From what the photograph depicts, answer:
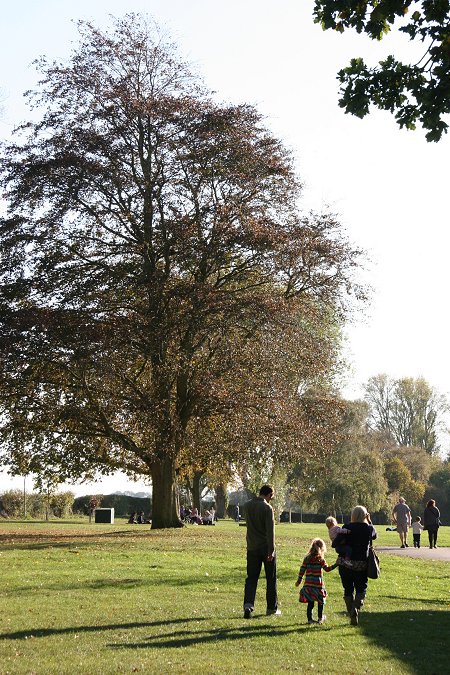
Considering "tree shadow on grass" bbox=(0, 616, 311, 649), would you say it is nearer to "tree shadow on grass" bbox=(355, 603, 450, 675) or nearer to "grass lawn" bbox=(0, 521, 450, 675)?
"grass lawn" bbox=(0, 521, 450, 675)

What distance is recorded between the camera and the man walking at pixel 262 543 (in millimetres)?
13969

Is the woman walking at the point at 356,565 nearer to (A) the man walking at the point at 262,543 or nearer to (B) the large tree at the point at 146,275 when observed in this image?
(A) the man walking at the point at 262,543

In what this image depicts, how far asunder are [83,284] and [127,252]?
93.7 inches

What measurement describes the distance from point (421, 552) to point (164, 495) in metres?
9.90

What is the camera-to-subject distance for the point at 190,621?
13.5 meters

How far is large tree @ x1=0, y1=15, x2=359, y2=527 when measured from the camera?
106 ft

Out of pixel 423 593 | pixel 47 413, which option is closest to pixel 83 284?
pixel 47 413

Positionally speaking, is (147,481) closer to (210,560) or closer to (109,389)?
(109,389)

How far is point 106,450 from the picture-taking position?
3575cm

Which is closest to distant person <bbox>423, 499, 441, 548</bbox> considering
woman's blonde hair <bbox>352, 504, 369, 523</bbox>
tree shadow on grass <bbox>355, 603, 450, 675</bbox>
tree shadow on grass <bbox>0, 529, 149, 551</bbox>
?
tree shadow on grass <bbox>0, 529, 149, 551</bbox>

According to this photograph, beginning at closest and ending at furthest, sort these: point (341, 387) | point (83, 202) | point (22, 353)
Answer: point (22, 353)
point (83, 202)
point (341, 387)

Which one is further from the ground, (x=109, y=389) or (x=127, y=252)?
(x=127, y=252)

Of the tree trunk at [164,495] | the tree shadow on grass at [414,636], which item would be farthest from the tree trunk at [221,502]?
the tree shadow on grass at [414,636]

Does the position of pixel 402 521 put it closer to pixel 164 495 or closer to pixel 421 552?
pixel 421 552
